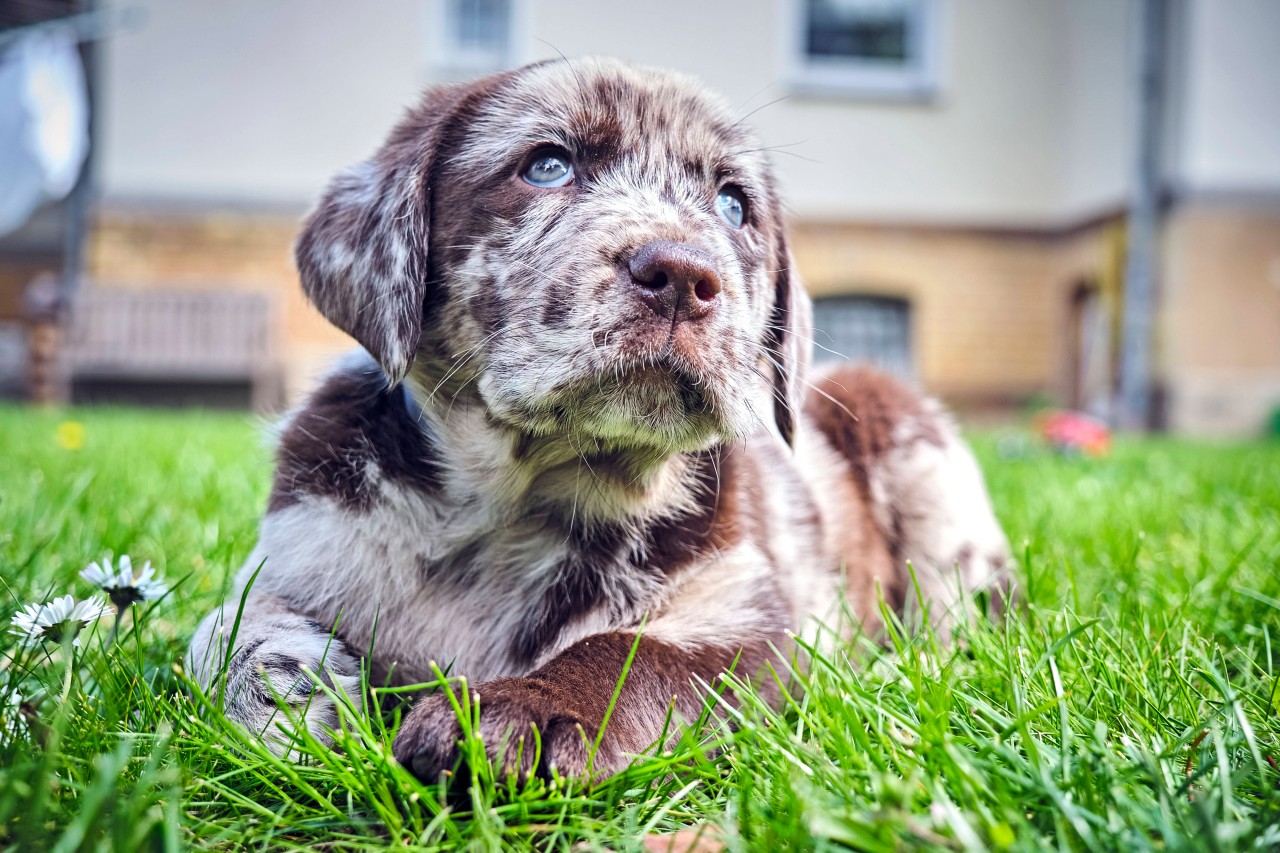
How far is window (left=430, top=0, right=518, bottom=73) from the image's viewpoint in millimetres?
13383

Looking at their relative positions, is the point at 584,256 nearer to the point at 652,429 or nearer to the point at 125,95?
the point at 652,429

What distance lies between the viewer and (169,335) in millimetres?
12688

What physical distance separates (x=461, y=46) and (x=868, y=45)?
5.48m

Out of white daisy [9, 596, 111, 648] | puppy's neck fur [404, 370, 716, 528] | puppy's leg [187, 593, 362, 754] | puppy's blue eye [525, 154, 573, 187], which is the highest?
puppy's blue eye [525, 154, 573, 187]

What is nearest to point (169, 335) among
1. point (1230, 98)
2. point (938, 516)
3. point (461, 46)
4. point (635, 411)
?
point (461, 46)

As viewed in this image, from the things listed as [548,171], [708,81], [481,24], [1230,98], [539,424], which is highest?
[481,24]

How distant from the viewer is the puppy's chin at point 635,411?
1.97m

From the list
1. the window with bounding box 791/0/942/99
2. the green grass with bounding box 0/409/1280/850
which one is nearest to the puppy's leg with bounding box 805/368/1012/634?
the green grass with bounding box 0/409/1280/850

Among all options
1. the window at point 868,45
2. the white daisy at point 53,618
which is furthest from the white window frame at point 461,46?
the white daisy at point 53,618

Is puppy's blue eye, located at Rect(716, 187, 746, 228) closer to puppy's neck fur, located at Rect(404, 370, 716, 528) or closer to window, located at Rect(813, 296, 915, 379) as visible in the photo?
puppy's neck fur, located at Rect(404, 370, 716, 528)

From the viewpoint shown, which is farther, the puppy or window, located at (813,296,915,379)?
window, located at (813,296,915,379)

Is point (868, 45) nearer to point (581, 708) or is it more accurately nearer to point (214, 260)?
point (214, 260)

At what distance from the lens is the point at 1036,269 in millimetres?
13758

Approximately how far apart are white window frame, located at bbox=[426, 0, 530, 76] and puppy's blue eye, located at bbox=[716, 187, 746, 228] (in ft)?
36.1
